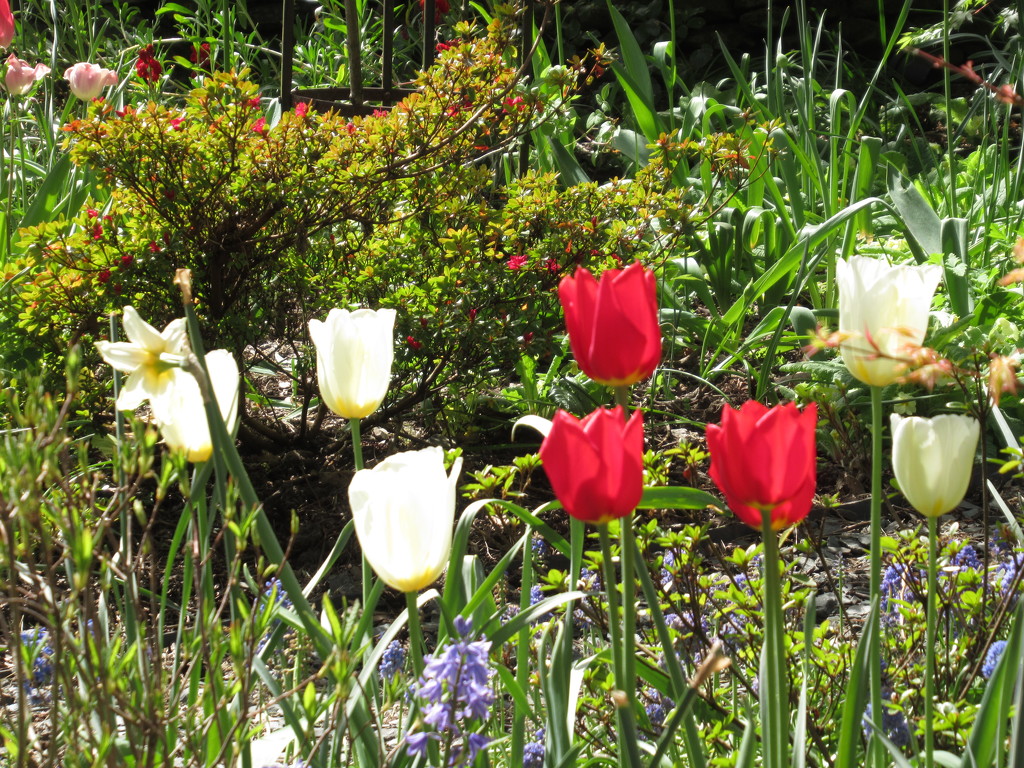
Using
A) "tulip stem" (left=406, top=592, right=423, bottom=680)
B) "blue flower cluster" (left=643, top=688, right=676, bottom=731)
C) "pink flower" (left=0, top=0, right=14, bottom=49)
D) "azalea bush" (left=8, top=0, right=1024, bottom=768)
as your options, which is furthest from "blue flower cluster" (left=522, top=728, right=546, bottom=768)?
"pink flower" (left=0, top=0, right=14, bottom=49)

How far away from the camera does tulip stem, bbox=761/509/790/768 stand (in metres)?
0.83

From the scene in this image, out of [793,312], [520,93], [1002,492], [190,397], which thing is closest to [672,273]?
[793,312]

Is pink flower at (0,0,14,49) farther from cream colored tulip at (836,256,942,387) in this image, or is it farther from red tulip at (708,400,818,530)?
red tulip at (708,400,818,530)

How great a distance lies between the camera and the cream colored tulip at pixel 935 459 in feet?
3.13

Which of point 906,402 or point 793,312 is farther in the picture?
point 793,312

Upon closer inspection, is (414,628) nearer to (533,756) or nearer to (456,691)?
(456,691)

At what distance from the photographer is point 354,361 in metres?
1.14

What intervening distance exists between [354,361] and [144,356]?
26 centimetres

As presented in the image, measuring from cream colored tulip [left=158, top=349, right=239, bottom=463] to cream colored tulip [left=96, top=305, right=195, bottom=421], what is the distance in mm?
68

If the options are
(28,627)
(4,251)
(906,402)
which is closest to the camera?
(28,627)

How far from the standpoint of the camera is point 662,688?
1.22m

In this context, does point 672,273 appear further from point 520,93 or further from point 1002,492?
point 1002,492

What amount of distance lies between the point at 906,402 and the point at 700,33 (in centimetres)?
495

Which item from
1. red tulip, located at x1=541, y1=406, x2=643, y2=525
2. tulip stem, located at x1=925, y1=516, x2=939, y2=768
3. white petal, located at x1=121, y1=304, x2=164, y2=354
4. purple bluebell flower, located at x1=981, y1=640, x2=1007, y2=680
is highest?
white petal, located at x1=121, y1=304, x2=164, y2=354
